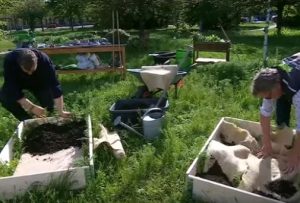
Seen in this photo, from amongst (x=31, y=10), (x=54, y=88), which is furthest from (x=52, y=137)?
(x=31, y=10)

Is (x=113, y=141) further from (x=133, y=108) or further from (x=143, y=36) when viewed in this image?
(x=143, y=36)

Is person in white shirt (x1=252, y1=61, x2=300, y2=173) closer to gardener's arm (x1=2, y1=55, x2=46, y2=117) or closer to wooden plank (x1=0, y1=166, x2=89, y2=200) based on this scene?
wooden plank (x1=0, y1=166, x2=89, y2=200)

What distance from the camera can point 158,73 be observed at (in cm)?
546

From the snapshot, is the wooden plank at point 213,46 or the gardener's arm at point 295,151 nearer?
the gardener's arm at point 295,151

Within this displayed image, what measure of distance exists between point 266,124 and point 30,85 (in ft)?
9.39

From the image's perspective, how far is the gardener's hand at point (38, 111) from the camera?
177 inches

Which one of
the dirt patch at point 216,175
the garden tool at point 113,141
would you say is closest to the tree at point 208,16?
the garden tool at point 113,141

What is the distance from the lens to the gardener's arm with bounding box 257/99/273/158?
329 centimetres

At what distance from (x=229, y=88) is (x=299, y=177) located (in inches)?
128

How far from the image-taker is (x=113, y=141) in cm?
428

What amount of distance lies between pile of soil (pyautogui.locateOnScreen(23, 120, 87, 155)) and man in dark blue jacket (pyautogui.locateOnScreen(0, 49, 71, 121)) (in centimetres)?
16

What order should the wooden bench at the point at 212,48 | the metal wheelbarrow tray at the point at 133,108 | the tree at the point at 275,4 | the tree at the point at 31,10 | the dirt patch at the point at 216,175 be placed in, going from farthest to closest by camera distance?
1. the tree at the point at 31,10
2. the tree at the point at 275,4
3. the wooden bench at the point at 212,48
4. the metal wheelbarrow tray at the point at 133,108
5. the dirt patch at the point at 216,175

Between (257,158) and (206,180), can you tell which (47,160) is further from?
(257,158)

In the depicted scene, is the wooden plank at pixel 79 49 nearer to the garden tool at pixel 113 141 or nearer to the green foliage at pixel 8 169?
the garden tool at pixel 113 141
